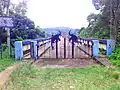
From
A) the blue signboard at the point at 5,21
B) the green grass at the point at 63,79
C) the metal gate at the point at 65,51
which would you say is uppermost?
the blue signboard at the point at 5,21

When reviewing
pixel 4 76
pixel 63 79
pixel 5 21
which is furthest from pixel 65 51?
pixel 63 79

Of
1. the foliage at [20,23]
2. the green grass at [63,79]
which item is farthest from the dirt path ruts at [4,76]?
the foliage at [20,23]

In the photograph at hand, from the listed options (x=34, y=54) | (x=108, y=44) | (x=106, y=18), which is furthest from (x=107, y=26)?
(x=34, y=54)

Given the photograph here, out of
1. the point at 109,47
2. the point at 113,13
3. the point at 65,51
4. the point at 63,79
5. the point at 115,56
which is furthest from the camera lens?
the point at 113,13

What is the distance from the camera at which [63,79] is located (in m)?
8.91

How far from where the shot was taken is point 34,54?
599 inches

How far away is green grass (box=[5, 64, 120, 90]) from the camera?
7836 mm

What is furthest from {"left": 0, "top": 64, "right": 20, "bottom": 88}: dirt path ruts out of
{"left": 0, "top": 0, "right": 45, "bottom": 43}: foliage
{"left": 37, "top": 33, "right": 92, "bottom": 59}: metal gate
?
{"left": 0, "top": 0, "right": 45, "bottom": 43}: foliage

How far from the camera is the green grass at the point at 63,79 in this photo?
784 centimetres

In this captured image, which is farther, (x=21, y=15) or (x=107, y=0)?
(x=21, y=15)

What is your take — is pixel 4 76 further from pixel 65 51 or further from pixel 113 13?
pixel 113 13

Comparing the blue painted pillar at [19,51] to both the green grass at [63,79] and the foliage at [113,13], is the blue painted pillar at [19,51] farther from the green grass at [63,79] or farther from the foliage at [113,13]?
the foliage at [113,13]

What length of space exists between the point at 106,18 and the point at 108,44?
191 inches

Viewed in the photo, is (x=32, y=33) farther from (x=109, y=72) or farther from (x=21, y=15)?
(x=109, y=72)
